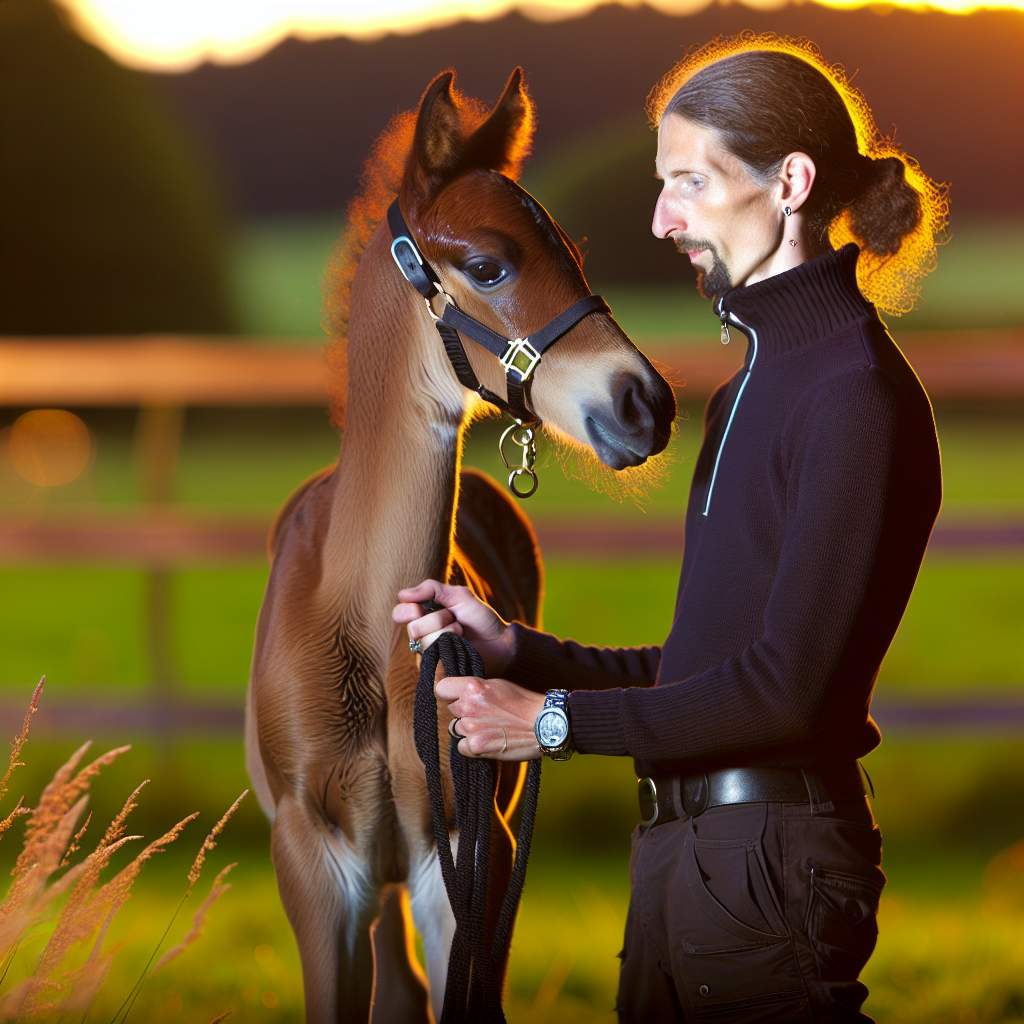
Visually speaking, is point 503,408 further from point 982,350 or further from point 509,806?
point 982,350

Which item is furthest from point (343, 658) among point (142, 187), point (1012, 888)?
point (142, 187)

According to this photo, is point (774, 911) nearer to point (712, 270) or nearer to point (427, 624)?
point (427, 624)

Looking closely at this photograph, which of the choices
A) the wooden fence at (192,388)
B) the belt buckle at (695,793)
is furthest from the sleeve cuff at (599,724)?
the wooden fence at (192,388)

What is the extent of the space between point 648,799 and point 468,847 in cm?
22

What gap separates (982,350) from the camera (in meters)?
4.69

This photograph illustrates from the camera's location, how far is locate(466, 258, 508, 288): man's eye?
186cm

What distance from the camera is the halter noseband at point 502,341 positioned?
183 centimetres

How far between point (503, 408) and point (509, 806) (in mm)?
727

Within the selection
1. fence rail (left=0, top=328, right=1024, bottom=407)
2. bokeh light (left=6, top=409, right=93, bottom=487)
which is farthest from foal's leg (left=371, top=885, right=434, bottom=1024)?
bokeh light (left=6, top=409, right=93, bottom=487)

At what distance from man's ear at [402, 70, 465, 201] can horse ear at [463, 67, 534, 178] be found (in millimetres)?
28

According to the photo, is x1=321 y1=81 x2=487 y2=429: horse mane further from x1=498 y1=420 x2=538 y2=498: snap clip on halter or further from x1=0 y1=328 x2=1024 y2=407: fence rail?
x1=0 y1=328 x2=1024 y2=407: fence rail

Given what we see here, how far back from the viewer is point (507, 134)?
196 centimetres

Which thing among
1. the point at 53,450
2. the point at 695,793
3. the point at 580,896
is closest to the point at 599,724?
the point at 695,793

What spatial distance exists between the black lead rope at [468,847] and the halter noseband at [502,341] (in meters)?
0.29
